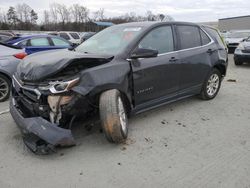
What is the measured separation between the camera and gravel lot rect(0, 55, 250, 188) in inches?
124

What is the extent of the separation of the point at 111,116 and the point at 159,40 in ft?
6.15

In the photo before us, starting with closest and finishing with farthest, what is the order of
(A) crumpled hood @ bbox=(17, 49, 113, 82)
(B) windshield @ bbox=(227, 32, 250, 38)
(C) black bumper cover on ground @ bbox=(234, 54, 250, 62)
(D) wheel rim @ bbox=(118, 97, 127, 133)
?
(A) crumpled hood @ bbox=(17, 49, 113, 82)
(D) wheel rim @ bbox=(118, 97, 127, 133)
(C) black bumper cover on ground @ bbox=(234, 54, 250, 62)
(B) windshield @ bbox=(227, 32, 250, 38)

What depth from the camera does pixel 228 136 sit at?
4.37m

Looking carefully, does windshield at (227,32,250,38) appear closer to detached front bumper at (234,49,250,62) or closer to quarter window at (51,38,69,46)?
detached front bumper at (234,49,250,62)

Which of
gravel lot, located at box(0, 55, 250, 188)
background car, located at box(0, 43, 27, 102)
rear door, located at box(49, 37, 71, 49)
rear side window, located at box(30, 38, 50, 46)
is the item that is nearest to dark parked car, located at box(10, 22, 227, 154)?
gravel lot, located at box(0, 55, 250, 188)

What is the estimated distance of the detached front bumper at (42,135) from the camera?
3.44 m

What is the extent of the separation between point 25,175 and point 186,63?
3.40 meters

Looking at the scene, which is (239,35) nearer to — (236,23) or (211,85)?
(211,85)

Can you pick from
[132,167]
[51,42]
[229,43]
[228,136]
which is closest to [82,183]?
[132,167]

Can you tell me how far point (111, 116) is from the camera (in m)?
3.72

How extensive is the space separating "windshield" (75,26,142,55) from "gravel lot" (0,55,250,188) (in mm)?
1300

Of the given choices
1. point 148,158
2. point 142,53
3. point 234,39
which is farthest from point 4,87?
point 234,39

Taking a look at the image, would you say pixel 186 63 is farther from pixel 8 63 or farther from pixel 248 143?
pixel 8 63

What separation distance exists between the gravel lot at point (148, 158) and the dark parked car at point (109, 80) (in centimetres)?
25
